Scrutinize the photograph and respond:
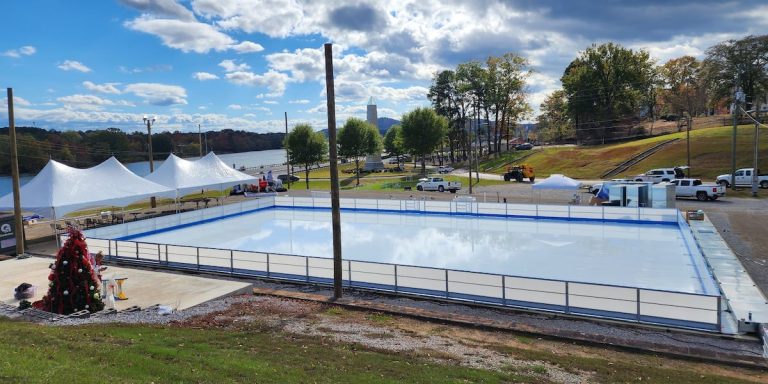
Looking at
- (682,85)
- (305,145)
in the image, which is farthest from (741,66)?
(305,145)

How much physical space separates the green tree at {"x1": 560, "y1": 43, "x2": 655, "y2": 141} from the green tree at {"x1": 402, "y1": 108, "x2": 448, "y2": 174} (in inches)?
1216

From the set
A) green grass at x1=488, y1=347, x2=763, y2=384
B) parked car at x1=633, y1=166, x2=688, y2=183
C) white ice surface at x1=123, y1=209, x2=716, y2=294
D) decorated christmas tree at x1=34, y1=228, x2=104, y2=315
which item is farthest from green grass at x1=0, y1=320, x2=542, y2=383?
parked car at x1=633, y1=166, x2=688, y2=183

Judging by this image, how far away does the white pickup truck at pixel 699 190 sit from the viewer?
37719 mm

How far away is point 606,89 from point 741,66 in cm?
2003

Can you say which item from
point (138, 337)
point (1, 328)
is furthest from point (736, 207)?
point (1, 328)

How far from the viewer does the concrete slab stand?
1515 centimetres

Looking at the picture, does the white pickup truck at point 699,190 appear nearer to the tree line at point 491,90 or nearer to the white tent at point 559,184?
the white tent at point 559,184

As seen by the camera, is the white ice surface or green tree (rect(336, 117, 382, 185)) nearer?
the white ice surface

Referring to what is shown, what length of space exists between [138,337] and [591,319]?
10.6m

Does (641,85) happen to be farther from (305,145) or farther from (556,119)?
(305,145)

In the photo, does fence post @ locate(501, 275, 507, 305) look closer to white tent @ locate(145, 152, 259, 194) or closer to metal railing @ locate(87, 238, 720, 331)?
metal railing @ locate(87, 238, 720, 331)

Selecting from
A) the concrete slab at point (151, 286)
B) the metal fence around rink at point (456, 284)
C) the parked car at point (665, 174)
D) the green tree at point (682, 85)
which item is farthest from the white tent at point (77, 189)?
the green tree at point (682, 85)

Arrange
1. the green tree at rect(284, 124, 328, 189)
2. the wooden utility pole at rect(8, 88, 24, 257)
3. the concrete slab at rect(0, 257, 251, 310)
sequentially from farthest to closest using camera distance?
the green tree at rect(284, 124, 328, 189)
the wooden utility pole at rect(8, 88, 24, 257)
the concrete slab at rect(0, 257, 251, 310)

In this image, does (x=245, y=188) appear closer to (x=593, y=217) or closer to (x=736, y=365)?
(x=593, y=217)
